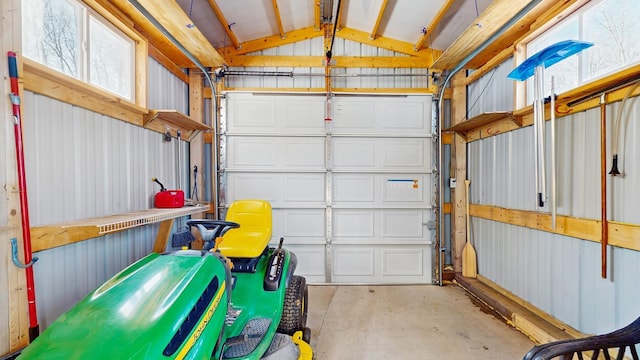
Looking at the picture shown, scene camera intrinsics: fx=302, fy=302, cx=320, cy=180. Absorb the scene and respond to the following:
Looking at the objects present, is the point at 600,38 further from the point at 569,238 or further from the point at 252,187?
the point at 252,187

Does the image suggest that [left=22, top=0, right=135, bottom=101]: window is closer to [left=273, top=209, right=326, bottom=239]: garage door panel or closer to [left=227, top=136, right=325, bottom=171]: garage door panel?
[left=227, top=136, right=325, bottom=171]: garage door panel

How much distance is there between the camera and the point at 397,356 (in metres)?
2.39

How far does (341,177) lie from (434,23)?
219cm

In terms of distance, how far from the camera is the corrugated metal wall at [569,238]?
6.52 feet

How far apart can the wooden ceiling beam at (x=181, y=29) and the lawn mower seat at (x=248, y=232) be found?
172 centimetres

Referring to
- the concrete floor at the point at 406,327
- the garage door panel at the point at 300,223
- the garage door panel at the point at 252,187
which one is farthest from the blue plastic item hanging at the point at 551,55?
the garage door panel at the point at 252,187

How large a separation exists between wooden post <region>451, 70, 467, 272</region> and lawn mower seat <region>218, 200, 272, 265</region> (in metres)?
2.71

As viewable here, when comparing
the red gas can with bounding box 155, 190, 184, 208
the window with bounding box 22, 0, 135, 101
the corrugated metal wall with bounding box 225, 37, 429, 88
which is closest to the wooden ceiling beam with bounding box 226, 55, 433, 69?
the corrugated metal wall with bounding box 225, 37, 429, 88

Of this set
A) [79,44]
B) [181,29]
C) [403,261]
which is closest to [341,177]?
[403,261]

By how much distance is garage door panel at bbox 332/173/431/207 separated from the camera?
4168 mm

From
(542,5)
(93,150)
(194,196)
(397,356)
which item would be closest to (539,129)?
(542,5)

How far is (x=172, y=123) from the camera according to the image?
11.3 feet

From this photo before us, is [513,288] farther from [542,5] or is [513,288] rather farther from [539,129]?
[542,5]

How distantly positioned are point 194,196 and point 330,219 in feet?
6.04
